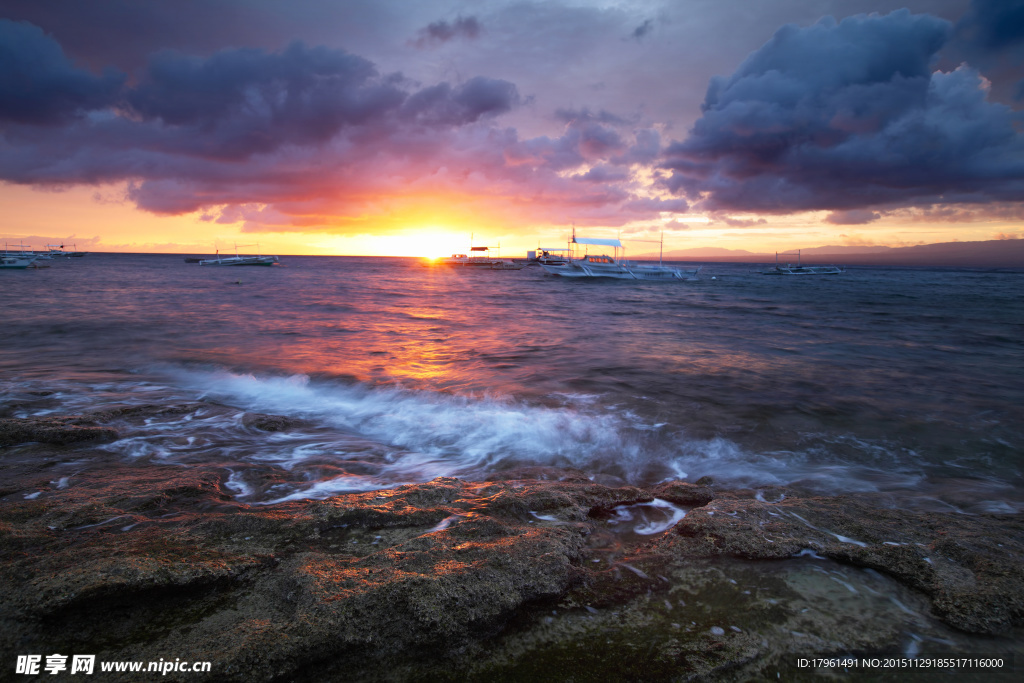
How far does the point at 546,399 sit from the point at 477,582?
18.4 feet

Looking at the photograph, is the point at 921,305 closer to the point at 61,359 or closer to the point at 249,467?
the point at 249,467

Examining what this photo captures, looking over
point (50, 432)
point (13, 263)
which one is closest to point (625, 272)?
point (50, 432)

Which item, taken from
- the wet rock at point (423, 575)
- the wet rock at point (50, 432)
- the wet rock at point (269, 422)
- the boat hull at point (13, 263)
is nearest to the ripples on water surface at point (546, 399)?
the wet rock at point (269, 422)

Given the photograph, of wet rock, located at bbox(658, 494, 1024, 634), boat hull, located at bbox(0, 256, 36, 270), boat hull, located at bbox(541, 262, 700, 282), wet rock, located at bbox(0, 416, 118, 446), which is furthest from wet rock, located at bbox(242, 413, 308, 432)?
boat hull, located at bbox(0, 256, 36, 270)

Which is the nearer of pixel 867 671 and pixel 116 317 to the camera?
pixel 867 671

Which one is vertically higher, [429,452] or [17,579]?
[17,579]

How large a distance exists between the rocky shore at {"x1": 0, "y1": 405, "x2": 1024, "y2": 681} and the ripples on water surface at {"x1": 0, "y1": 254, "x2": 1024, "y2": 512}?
3.87 ft

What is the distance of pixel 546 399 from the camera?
26.1ft

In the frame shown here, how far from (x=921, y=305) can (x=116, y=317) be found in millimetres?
42726

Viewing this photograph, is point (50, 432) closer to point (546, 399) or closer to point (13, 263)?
point (546, 399)

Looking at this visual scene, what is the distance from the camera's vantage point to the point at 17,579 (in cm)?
222

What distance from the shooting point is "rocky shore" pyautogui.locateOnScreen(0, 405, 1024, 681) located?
80.4 inches

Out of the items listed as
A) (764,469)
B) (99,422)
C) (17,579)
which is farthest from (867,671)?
(99,422)

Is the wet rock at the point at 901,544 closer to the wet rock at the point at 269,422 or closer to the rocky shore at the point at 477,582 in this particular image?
the rocky shore at the point at 477,582
